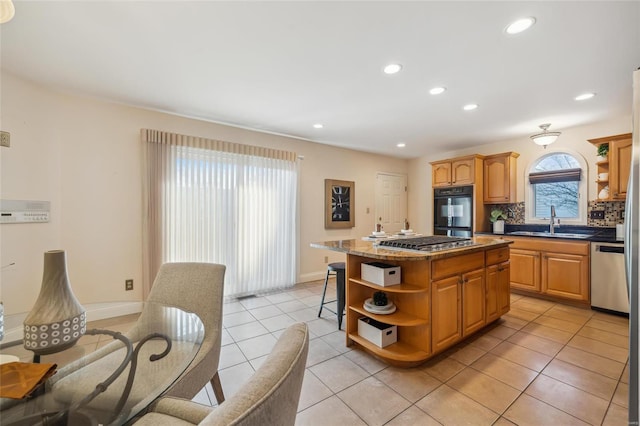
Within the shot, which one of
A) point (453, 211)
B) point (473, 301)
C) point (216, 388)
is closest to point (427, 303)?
point (473, 301)

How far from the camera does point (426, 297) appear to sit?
204 cm

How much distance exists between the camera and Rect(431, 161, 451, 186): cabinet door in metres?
4.81

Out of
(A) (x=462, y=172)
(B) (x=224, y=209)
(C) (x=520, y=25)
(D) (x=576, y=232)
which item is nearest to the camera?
(C) (x=520, y=25)

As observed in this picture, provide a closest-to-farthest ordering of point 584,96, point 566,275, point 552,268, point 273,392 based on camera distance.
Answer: point 273,392
point 584,96
point 566,275
point 552,268

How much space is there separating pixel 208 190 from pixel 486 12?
131 inches

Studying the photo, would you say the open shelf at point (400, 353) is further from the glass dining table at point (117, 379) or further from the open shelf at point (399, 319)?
the glass dining table at point (117, 379)

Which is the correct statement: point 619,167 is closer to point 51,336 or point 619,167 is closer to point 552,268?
point 552,268

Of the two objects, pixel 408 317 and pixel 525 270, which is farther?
pixel 525 270

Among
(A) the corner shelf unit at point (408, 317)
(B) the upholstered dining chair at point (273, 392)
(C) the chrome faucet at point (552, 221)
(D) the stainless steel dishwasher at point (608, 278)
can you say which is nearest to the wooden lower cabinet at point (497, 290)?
(A) the corner shelf unit at point (408, 317)

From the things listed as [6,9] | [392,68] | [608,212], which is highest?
[392,68]

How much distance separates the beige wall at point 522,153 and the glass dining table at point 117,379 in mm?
5175

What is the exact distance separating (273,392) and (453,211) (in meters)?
5.00

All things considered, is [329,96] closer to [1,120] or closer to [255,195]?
[255,195]

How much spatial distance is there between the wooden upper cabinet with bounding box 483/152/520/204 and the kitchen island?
2.26 metres
